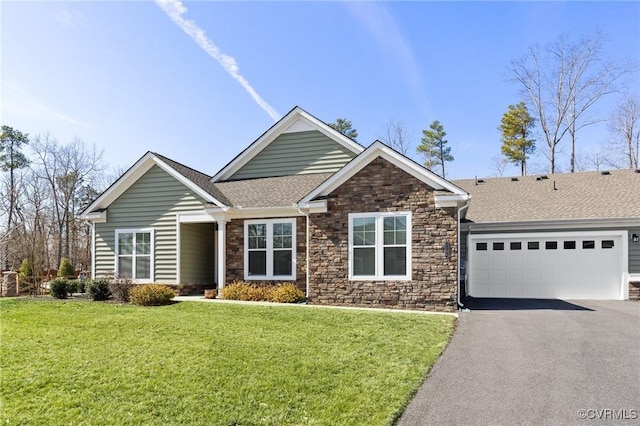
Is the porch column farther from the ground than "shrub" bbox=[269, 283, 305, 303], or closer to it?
farther from the ground

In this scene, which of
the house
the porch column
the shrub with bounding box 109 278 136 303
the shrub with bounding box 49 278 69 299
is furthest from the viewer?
the porch column

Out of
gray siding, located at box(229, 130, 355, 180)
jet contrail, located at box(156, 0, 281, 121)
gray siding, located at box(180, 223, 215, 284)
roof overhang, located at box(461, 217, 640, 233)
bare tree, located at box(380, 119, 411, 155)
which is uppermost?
bare tree, located at box(380, 119, 411, 155)

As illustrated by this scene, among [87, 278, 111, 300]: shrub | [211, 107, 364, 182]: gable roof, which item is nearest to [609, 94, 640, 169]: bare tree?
[211, 107, 364, 182]: gable roof

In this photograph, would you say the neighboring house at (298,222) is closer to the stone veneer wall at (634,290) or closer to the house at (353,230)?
the house at (353,230)

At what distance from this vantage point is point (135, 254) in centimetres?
1432

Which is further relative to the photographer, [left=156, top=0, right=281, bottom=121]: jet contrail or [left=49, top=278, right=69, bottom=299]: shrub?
[left=49, top=278, right=69, bottom=299]: shrub

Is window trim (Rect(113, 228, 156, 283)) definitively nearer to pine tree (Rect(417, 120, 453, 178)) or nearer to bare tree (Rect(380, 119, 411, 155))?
bare tree (Rect(380, 119, 411, 155))

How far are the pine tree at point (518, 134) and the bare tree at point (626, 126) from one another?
17.2ft

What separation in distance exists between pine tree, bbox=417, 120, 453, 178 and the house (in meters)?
20.3

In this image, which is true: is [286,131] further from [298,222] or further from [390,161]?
[390,161]

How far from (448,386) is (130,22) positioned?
11220 millimetres

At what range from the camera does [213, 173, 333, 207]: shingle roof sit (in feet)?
45.1

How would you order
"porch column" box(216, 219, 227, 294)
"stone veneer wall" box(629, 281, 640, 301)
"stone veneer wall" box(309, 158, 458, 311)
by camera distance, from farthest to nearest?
"porch column" box(216, 219, 227, 294) → "stone veneer wall" box(629, 281, 640, 301) → "stone veneer wall" box(309, 158, 458, 311)

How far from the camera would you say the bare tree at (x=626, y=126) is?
29484mm
